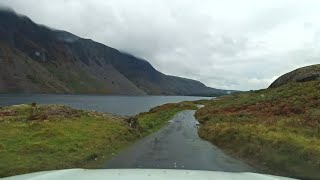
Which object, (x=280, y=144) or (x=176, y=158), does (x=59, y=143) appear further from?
(x=280, y=144)

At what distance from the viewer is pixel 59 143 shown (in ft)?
88.2

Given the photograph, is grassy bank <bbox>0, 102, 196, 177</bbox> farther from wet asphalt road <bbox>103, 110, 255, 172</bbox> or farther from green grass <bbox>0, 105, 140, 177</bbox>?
wet asphalt road <bbox>103, 110, 255, 172</bbox>

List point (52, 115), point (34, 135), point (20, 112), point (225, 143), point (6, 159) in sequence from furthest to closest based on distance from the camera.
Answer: point (20, 112)
point (52, 115)
point (225, 143)
point (34, 135)
point (6, 159)

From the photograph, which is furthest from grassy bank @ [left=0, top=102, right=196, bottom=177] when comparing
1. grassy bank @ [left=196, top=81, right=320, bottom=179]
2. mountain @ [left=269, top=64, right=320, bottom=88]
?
mountain @ [left=269, top=64, right=320, bottom=88]

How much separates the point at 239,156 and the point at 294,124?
33.3ft

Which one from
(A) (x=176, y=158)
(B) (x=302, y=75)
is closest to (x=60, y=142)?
(A) (x=176, y=158)

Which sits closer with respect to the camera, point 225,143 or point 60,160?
point 60,160

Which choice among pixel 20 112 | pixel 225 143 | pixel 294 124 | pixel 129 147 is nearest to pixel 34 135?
pixel 129 147

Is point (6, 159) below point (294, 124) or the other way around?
below

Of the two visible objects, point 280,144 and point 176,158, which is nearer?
point 280,144

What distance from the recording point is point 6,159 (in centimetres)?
2128

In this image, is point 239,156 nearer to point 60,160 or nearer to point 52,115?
point 60,160

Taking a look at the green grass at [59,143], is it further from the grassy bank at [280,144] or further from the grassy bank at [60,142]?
the grassy bank at [280,144]

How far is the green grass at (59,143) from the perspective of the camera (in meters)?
20.9
